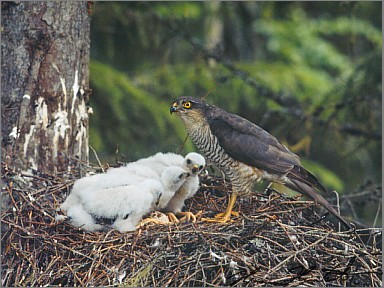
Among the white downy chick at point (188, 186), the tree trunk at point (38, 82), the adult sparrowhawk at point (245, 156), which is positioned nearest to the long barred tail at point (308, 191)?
the adult sparrowhawk at point (245, 156)

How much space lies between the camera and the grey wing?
5.82m

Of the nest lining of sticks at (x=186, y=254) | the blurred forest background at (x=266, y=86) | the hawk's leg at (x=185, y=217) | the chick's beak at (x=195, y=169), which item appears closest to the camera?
the nest lining of sticks at (x=186, y=254)

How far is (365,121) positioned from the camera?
8156 mm

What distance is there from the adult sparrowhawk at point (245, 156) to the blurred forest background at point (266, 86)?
1044 millimetres

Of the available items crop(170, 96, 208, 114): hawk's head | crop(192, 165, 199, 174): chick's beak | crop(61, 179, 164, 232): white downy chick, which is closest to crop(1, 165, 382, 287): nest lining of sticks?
crop(61, 179, 164, 232): white downy chick

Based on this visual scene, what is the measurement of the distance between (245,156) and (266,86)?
3.84m

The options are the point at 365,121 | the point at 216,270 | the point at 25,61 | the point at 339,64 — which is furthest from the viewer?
the point at 339,64

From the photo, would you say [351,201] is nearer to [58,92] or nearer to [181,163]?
[181,163]

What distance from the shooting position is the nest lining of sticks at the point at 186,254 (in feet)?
16.1

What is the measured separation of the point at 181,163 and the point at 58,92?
117 cm

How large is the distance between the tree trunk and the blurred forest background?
0.76 m

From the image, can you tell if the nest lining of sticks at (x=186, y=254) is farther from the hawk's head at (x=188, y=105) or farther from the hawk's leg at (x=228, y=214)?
the hawk's head at (x=188, y=105)

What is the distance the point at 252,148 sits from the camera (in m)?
5.83

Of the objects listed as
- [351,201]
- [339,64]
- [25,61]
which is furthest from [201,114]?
[339,64]
